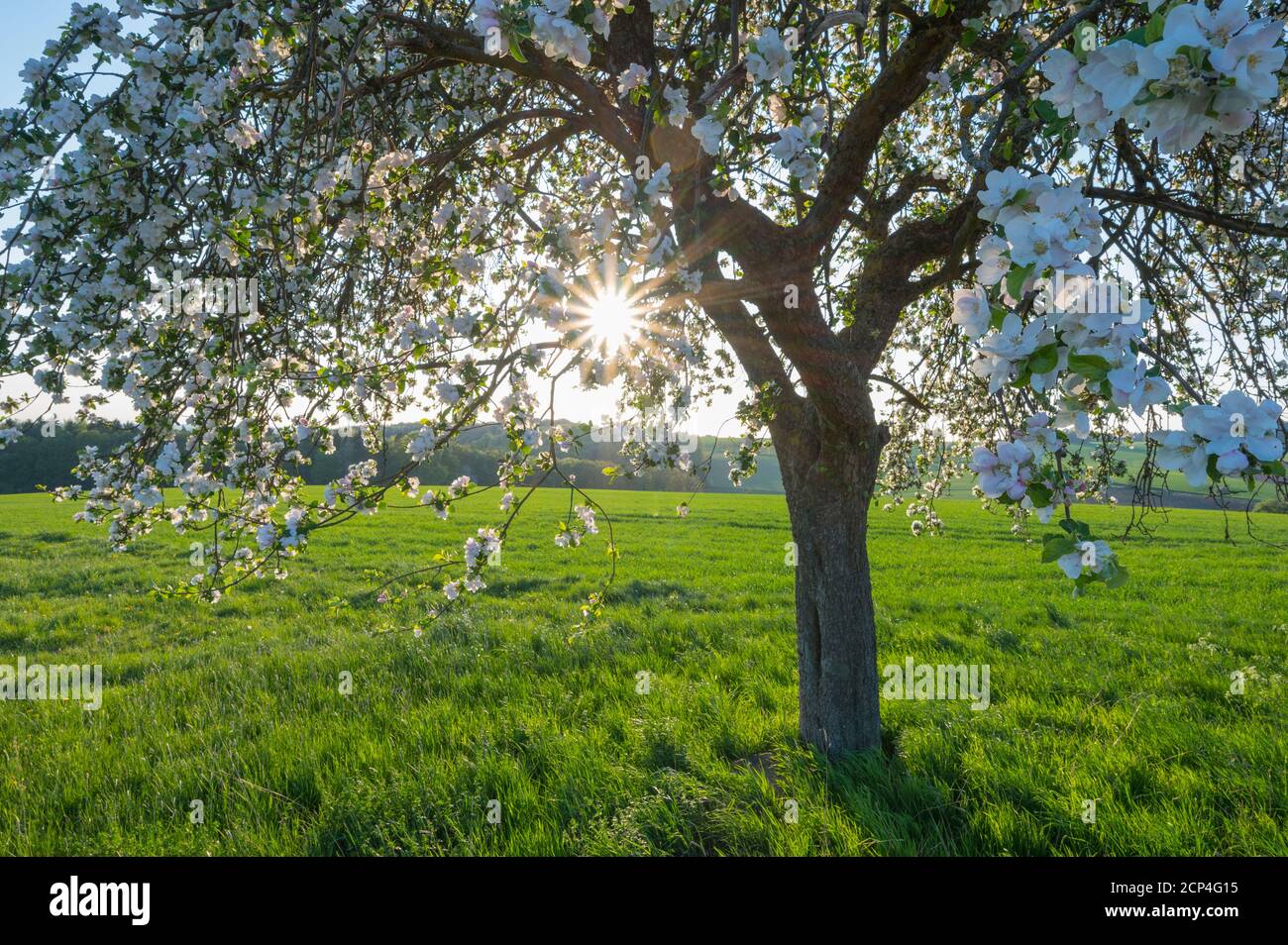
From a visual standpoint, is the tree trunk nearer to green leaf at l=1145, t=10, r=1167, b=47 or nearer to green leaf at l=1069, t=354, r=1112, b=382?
green leaf at l=1069, t=354, r=1112, b=382

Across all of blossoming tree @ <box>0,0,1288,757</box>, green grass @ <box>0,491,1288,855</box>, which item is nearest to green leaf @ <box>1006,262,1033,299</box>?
blossoming tree @ <box>0,0,1288,757</box>

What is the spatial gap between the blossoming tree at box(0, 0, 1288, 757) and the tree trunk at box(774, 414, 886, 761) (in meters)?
0.02

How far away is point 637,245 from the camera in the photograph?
2371 mm

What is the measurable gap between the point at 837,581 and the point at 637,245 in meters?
2.56

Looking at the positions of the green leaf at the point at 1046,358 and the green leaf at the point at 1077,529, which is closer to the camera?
the green leaf at the point at 1046,358

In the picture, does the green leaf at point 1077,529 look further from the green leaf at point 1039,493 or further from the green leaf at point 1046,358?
the green leaf at point 1046,358

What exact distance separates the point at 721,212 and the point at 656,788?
3245 mm

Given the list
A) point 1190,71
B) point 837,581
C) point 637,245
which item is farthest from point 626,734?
point 1190,71

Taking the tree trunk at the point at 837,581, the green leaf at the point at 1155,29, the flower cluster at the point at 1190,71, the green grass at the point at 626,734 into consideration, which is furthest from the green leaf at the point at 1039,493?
the green grass at the point at 626,734

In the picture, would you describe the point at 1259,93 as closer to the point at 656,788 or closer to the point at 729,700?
the point at 656,788

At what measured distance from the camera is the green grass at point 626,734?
3.31m

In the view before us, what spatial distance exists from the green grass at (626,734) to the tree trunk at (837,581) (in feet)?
0.86

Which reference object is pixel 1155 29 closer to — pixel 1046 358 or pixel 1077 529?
pixel 1046 358
